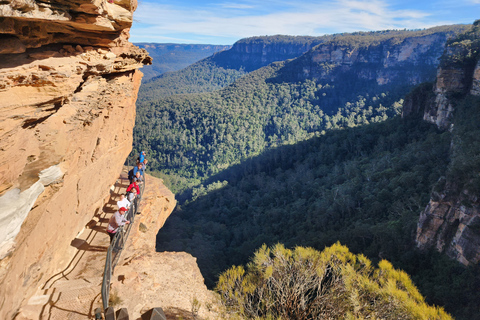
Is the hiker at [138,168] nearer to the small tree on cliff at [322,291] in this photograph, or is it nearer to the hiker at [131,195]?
the hiker at [131,195]

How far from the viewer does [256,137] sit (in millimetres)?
92812

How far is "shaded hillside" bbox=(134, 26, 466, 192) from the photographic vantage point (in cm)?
7956

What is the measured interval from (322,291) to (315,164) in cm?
4744

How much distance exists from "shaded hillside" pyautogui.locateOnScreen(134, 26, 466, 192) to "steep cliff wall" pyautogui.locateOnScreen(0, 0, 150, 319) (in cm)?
5893

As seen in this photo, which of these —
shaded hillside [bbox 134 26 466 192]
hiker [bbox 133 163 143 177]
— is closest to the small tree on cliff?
hiker [bbox 133 163 143 177]

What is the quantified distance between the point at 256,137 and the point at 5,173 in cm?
8933

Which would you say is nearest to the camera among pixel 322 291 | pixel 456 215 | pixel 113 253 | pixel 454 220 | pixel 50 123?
pixel 50 123

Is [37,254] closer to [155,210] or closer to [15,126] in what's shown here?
[15,126]

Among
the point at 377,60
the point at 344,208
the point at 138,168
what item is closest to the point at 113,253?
the point at 138,168

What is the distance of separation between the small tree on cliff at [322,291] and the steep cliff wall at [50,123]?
519 cm

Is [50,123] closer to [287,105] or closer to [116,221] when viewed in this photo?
[116,221]

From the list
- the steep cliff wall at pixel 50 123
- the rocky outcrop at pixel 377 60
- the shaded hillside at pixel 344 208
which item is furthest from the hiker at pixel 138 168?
the rocky outcrop at pixel 377 60

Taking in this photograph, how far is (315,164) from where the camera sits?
53969 mm

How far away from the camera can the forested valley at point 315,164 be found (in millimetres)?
20672
